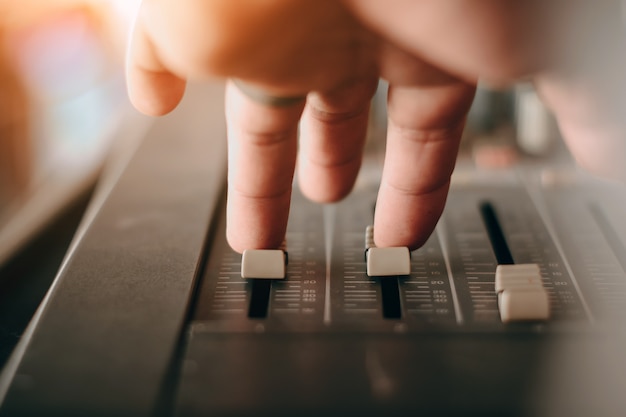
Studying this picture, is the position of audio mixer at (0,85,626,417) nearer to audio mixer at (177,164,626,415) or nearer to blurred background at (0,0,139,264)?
audio mixer at (177,164,626,415)

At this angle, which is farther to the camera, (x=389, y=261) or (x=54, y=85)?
(x=54, y=85)

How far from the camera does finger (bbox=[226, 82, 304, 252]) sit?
0.52 m

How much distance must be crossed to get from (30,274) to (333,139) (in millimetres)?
499

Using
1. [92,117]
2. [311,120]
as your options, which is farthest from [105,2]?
[311,120]

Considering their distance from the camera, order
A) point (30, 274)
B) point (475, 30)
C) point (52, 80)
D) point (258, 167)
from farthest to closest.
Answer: point (52, 80)
point (30, 274)
point (258, 167)
point (475, 30)

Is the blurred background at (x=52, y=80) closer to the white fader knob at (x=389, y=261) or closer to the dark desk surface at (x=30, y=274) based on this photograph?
the dark desk surface at (x=30, y=274)

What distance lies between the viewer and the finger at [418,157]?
0.53 metres

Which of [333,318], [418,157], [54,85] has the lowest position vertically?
[333,318]

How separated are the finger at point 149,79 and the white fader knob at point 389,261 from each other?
8.7 inches

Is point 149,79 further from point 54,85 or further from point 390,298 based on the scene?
point 54,85

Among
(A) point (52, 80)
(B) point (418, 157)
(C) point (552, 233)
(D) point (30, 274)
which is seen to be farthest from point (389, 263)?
(A) point (52, 80)

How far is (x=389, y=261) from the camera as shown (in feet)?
2.05

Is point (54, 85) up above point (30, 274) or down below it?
above

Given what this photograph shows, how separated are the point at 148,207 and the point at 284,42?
0.38 meters
